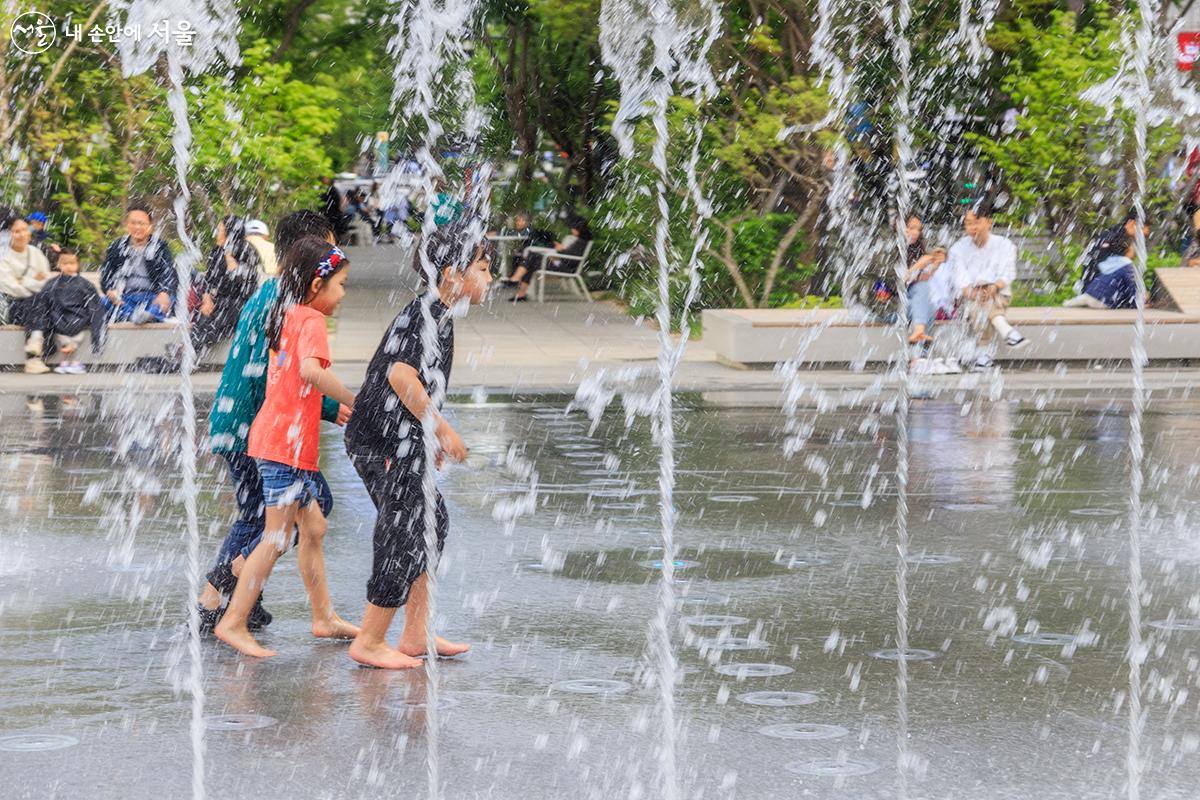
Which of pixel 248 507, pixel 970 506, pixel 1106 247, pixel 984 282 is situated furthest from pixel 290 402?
pixel 1106 247

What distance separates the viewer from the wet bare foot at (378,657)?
6324mm

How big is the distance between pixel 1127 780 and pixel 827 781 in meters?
0.85

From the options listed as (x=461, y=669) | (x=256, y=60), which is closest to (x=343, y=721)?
(x=461, y=669)

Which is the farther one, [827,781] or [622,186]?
[622,186]

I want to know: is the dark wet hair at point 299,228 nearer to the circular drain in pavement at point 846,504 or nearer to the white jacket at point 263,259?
the circular drain in pavement at point 846,504

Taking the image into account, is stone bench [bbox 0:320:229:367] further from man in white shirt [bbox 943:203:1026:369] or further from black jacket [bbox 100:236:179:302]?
man in white shirt [bbox 943:203:1026:369]

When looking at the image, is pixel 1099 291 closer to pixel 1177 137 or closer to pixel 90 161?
pixel 1177 137

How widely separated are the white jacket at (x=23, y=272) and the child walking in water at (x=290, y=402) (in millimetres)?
11388

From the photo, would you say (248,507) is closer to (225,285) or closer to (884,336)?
(225,285)

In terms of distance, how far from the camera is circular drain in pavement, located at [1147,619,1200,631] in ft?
22.8

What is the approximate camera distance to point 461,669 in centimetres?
635

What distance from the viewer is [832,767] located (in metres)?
5.19

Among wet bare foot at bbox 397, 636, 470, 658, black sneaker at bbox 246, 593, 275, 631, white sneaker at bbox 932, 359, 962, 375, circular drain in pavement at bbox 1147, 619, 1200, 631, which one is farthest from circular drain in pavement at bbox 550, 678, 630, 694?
white sneaker at bbox 932, 359, 962, 375

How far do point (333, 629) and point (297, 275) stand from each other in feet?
4.47
